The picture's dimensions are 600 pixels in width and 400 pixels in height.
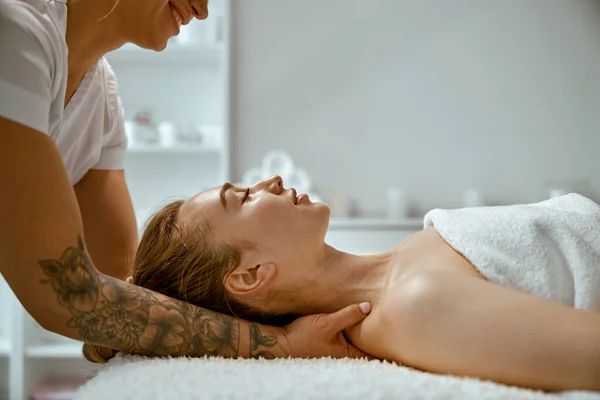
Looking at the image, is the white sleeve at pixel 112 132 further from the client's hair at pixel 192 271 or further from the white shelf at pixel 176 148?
the white shelf at pixel 176 148

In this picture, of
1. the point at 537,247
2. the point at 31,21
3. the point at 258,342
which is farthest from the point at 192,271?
the point at 537,247

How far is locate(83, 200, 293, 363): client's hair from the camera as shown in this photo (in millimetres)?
1334

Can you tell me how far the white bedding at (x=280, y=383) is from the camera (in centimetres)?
91

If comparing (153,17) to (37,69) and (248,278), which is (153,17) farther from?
(248,278)

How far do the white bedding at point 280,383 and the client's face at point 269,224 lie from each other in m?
0.25

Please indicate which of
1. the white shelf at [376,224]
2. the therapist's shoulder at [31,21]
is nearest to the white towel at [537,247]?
the therapist's shoulder at [31,21]

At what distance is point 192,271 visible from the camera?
4.38 ft

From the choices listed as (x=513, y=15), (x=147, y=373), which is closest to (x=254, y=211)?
(x=147, y=373)

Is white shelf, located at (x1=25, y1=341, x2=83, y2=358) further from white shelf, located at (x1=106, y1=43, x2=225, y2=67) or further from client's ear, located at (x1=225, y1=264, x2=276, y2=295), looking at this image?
client's ear, located at (x1=225, y1=264, x2=276, y2=295)

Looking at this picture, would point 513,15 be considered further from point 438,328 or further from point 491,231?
point 438,328

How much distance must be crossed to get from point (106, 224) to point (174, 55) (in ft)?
6.95

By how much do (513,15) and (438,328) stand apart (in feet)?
10.4

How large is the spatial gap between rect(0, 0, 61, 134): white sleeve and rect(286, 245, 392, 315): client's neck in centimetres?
61

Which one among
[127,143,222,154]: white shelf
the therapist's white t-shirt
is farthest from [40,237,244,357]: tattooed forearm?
[127,143,222,154]: white shelf
